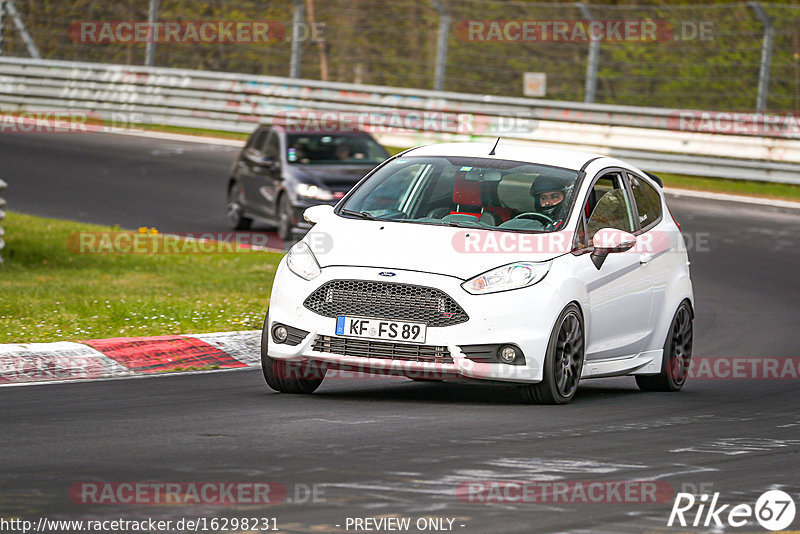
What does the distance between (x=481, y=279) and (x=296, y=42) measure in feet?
75.5

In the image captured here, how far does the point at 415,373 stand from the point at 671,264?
9.49 feet

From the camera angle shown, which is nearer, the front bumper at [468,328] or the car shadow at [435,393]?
the front bumper at [468,328]

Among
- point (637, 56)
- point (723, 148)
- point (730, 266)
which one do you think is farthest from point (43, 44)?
point (730, 266)

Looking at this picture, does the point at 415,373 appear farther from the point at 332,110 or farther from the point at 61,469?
the point at 332,110

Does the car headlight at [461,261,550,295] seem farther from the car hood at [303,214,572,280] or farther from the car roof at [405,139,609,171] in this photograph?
the car roof at [405,139,609,171]

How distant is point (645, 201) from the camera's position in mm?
11281

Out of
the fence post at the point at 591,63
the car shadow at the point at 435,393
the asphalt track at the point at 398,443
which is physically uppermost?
the fence post at the point at 591,63

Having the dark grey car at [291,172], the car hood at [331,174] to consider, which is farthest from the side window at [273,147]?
the car hood at [331,174]

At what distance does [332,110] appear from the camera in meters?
30.6

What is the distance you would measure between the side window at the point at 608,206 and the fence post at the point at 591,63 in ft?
56.6

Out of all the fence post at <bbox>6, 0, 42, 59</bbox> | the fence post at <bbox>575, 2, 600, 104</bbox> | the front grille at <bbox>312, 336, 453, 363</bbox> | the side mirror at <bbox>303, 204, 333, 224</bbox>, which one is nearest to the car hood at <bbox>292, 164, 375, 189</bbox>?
the fence post at <bbox>575, 2, 600, 104</bbox>

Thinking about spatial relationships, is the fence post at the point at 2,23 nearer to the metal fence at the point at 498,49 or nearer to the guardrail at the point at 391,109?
the metal fence at the point at 498,49

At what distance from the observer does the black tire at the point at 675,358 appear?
11125mm

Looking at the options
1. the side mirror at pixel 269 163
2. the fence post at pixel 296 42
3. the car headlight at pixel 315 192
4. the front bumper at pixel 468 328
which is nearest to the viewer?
the front bumper at pixel 468 328
